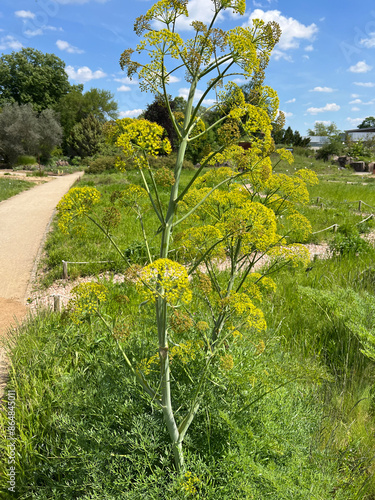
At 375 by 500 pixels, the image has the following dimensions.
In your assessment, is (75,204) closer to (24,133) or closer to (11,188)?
(11,188)

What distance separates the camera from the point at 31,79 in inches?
1875

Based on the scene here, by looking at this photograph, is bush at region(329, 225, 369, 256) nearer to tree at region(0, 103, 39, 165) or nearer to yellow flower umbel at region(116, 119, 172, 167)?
yellow flower umbel at region(116, 119, 172, 167)

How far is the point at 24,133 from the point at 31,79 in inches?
897

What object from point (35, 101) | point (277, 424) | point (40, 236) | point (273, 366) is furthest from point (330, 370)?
point (35, 101)

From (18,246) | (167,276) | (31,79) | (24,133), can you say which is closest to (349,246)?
(167,276)

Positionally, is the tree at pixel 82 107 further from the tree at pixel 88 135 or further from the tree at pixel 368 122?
the tree at pixel 368 122

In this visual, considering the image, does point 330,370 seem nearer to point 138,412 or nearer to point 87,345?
point 138,412

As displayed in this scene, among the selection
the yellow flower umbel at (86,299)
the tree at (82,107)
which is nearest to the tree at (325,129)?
the tree at (82,107)

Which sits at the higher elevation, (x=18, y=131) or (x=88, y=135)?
(x=88, y=135)

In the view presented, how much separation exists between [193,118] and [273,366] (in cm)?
180

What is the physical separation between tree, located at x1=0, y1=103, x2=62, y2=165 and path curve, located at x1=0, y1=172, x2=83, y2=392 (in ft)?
57.7

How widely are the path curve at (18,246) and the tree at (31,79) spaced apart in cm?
3993

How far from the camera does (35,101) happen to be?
49.3 m

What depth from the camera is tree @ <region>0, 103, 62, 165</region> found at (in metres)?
30.5
